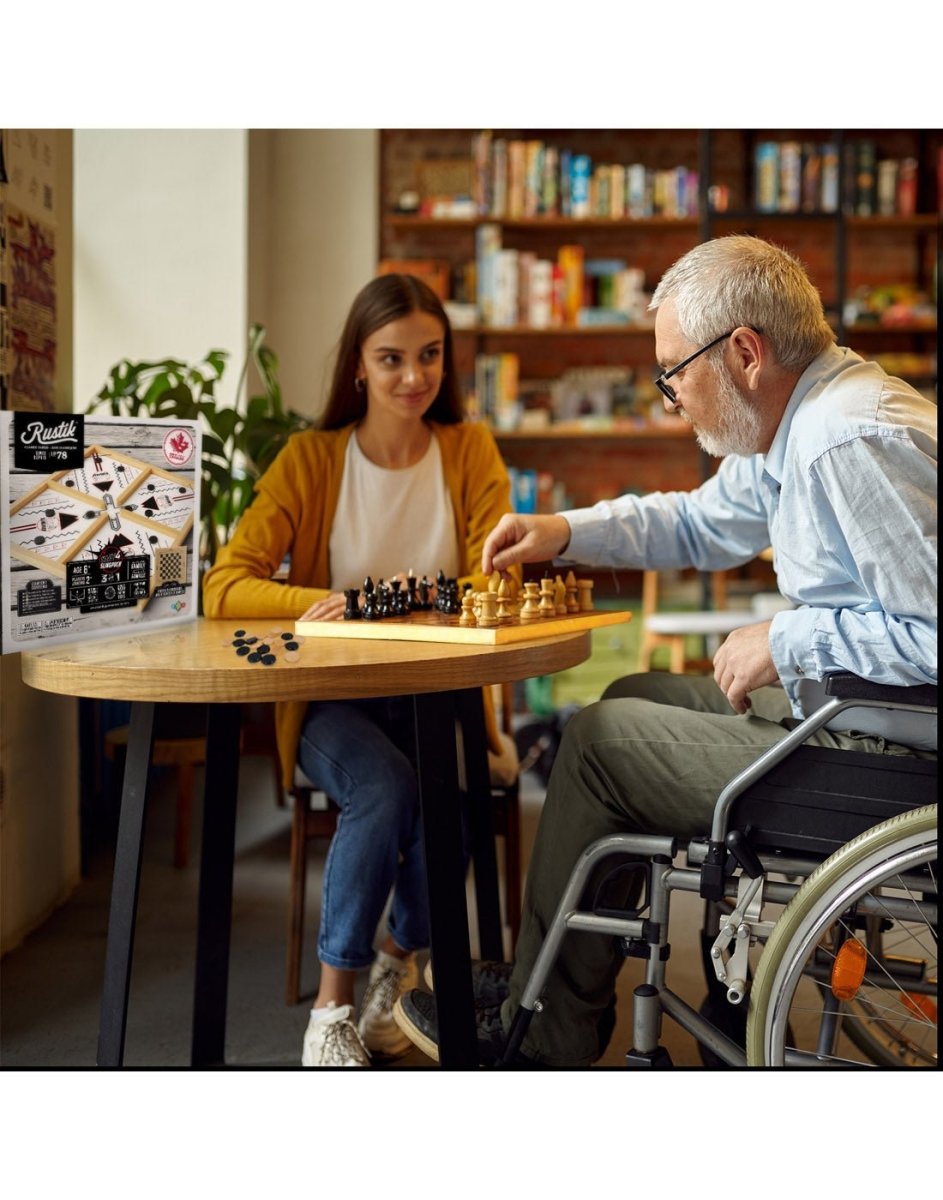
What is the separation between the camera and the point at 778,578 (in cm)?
159

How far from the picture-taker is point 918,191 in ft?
17.7

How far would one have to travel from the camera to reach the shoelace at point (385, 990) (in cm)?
205

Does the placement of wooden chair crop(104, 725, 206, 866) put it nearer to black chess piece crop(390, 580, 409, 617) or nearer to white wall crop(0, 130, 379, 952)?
white wall crop(0, 130, 379, 952)

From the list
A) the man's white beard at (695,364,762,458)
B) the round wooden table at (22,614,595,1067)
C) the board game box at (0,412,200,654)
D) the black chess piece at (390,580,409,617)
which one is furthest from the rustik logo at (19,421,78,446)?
the man's white beard at (695,364,762,458)

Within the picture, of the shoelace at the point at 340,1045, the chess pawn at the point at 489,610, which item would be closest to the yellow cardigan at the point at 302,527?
the chess pawn at the point at 489,610

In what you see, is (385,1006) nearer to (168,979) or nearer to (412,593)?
(168,979)

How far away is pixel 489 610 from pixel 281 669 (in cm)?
37

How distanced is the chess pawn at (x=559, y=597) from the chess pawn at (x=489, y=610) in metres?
0.17

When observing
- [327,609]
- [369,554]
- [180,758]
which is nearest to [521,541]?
[327,609]

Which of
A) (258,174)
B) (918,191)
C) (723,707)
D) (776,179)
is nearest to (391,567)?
(723,707)
